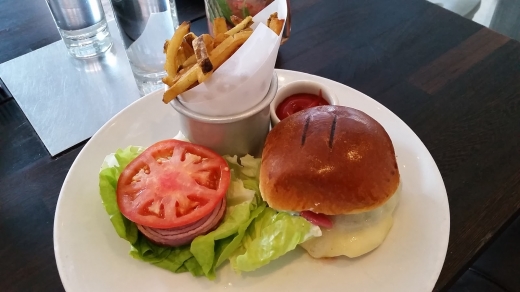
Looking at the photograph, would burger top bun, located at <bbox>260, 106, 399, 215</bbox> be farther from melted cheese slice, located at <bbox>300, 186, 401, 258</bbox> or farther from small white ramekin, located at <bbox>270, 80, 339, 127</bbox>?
small white ramekin, located at <bbox>270, 80, 339, 127</bbox>

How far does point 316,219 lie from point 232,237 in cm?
20

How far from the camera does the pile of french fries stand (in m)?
0.92

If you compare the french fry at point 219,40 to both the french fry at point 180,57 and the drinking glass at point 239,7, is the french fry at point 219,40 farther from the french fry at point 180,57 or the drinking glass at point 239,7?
the drinking glass at point 239,7

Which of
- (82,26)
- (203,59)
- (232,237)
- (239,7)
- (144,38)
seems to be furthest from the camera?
(82,26)

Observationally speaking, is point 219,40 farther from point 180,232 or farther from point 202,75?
point 180,232

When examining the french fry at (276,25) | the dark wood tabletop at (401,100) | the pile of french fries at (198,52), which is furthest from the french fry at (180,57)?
the dark wood tabletop at (401,100)

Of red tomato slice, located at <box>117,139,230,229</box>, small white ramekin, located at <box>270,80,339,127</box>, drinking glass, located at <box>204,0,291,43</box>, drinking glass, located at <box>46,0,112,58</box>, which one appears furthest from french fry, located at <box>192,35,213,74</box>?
drinking glass, located at <box>46,0,112,58</box>

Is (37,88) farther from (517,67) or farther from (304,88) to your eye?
(517,67)

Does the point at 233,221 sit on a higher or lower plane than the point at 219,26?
lower

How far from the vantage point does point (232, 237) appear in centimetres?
100

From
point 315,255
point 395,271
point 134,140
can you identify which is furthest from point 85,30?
point 395,271

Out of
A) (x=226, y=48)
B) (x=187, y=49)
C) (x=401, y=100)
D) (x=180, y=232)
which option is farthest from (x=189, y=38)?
(x=401, y=100)

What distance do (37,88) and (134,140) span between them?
57 cm

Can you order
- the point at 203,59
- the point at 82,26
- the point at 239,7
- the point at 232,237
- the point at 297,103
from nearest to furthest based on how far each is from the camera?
the point at 203,59, the point at 232,237, the point at 297,103, the point at 239,7, the point at 82,26
